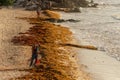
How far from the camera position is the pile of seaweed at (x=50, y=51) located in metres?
25.6

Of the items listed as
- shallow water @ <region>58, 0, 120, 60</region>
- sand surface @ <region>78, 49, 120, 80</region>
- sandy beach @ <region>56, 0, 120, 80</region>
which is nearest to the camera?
sand surface @ <region>78, 49, 120, 80</region>

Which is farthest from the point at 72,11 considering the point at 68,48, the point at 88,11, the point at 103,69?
the point at 103,69

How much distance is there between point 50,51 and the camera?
3222 cm

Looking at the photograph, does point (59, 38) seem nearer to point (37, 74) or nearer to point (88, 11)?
point (37, 74)

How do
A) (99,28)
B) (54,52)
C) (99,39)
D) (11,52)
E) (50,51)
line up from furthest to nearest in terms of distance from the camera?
(99,28), (99,39), (50,51), (54,52), (11,52)

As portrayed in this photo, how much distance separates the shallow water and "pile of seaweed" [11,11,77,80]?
2630mm

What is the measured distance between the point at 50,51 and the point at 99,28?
18.4 m

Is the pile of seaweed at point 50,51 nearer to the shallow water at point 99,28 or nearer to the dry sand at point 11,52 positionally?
the dry sand at point 11,52

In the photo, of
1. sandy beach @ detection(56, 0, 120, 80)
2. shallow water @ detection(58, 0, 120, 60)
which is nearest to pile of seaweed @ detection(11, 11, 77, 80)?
sandy beach @ detection(56, 0, 120, 80)

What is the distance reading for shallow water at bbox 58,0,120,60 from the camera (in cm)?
3747

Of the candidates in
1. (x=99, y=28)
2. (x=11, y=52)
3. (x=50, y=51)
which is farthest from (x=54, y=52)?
(x=99, y=28)

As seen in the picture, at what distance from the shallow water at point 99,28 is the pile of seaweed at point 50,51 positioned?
2.63 meters

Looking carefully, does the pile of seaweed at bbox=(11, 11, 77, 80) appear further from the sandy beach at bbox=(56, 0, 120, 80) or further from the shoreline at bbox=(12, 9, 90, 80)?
the sandy beach at bbox=(56, 0, 120, 80)

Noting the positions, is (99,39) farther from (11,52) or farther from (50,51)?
(11,52)
